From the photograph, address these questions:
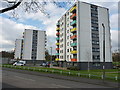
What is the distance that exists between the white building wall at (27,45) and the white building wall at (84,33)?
46.6 m

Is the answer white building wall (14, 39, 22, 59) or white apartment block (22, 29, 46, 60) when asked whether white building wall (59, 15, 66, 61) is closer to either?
white apartment block (22, 29, 46, 60)

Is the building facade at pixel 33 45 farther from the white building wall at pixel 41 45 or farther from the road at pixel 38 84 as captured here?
the road at pixel 38 84

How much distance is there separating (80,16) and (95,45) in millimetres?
10722

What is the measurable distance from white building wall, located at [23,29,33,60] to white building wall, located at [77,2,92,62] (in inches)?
1835

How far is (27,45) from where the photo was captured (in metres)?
81.7

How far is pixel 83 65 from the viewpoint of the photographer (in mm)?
40438

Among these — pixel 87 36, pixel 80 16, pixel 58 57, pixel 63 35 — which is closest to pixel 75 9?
pixel 80 16

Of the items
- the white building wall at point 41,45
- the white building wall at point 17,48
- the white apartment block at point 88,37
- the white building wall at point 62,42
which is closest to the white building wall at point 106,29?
the white apartment block at point 88,37

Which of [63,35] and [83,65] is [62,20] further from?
[83,65]

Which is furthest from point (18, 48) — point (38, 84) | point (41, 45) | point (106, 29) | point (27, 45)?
point (38, 84)

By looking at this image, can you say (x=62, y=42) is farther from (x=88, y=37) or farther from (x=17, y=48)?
(x=17, y=48)

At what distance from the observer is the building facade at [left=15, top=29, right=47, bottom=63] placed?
80.2m

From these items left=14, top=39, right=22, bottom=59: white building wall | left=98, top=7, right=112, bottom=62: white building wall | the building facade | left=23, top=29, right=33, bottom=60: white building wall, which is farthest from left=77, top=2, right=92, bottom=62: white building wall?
left=14, top=39, right=22, bottom=59: white building wall

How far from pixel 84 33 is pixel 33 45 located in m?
46.7
